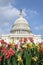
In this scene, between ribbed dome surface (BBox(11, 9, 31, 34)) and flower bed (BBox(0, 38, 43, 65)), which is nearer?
flower bed (BBox(0, 38, 43, 65))

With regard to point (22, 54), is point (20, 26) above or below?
above

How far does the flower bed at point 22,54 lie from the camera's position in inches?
278

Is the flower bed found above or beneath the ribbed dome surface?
beneath

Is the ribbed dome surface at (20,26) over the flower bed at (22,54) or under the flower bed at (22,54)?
over

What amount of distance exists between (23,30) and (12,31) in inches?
149

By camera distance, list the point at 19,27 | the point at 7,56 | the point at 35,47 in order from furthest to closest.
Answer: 1. the point at 19,27
2. the point at 35,47
3. the point at 7,56

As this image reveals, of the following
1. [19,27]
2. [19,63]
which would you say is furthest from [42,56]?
[19,27]

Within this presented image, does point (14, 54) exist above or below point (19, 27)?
below

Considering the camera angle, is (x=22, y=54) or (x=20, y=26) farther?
(x=20, y=26)

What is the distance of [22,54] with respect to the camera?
7309 millimetres

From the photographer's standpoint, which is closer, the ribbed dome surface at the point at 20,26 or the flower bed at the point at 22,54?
the flower bed at the point at 22,54

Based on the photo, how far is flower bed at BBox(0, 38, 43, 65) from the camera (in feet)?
23.1

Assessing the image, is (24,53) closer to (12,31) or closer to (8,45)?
(8,45)

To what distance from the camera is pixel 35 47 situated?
758 centimetres
